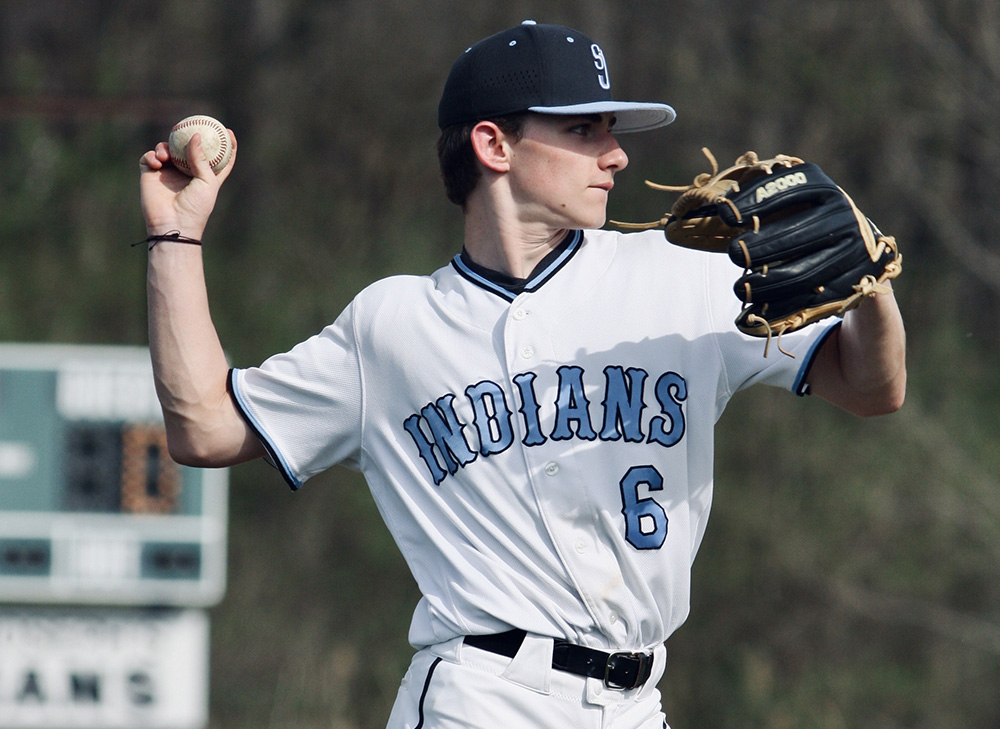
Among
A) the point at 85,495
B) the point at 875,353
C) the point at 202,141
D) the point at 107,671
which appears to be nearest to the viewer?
the point at 875,353

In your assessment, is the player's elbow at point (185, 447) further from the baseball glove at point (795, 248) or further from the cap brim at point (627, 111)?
the baseball glove at point (795, 248)

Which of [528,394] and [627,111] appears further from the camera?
[627,111]

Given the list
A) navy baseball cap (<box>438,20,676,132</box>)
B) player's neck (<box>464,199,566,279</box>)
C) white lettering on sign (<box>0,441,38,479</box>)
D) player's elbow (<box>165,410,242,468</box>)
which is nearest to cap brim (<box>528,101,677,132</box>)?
navy baseball cap (<box>438,20,676,132</box>)

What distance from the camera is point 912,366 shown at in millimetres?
9336

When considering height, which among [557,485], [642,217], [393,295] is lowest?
[557,485]

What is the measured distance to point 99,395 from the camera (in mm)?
6621

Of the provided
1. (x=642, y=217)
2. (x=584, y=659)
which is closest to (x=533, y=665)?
(x=584, y=659)

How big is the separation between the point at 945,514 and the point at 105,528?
16.9ft

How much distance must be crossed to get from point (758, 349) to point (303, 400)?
850mm

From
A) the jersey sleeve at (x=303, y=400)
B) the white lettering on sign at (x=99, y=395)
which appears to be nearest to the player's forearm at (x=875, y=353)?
the jersey sleeve at (x=303, y=400)

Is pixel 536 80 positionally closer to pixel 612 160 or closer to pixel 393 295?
pixel 612 160

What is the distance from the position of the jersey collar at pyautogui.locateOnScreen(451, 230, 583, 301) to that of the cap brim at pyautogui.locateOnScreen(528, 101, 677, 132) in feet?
0.81

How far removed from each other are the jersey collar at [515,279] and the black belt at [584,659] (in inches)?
24.7

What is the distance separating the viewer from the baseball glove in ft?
7.11
